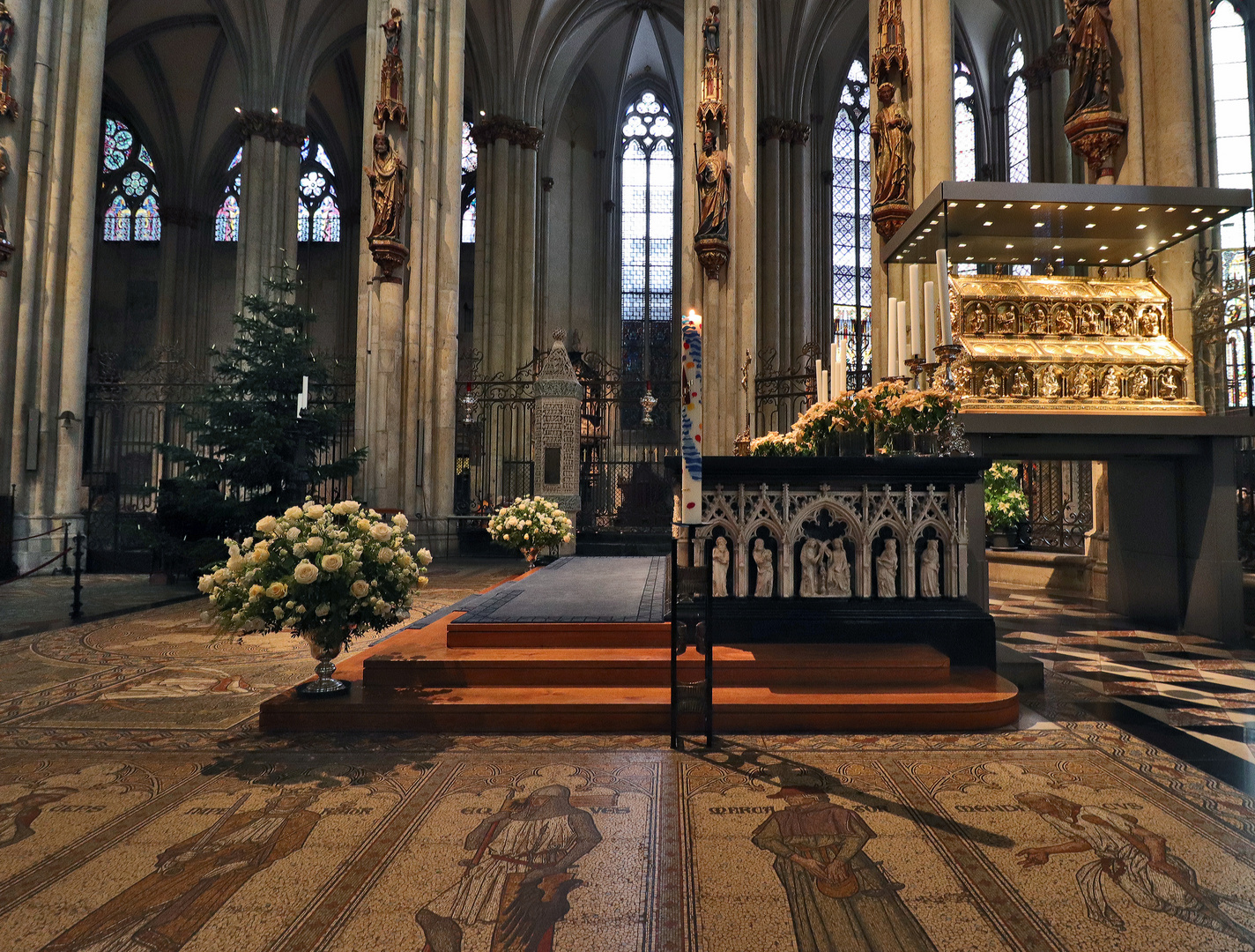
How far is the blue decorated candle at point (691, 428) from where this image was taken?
3.29 meters

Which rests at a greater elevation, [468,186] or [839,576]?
[468,186]

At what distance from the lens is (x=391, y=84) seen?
12.6m

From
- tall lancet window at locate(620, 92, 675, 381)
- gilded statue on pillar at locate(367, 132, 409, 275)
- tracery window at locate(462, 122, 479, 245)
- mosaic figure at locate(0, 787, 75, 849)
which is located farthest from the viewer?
tracery window at locate(462, 122, 479, 245)

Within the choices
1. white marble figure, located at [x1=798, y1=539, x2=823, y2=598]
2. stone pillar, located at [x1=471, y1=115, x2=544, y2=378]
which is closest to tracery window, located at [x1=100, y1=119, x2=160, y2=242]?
stone pillar, located at [x1=471, y1=115, x2=544, y2=378]

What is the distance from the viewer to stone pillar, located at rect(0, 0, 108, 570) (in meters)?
12.0

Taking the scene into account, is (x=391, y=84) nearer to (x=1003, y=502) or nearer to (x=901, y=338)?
(x=901, y=338)

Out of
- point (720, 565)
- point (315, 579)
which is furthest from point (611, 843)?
point (720, 565)

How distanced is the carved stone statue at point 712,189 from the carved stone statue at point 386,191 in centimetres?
491

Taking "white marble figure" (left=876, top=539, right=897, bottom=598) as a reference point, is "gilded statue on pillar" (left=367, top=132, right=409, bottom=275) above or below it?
above

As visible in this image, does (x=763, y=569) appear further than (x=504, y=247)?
No

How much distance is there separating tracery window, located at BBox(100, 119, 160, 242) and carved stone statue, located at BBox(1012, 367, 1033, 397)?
87.2 feet

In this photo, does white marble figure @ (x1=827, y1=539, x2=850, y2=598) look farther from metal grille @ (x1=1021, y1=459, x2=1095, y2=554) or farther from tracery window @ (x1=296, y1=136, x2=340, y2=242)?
tracery window @ (x1=296, y1=136, x2=340, y2=242)

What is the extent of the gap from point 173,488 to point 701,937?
1043cm

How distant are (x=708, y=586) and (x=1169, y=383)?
5.35m
